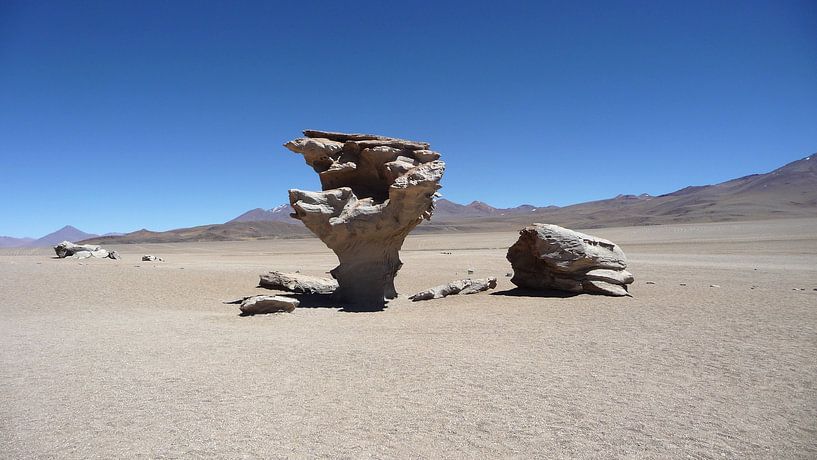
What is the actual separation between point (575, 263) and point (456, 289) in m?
3.62

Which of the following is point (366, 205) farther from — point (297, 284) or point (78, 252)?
point (78, 252)

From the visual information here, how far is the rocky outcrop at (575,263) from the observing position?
14.0 metres

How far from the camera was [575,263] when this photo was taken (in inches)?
551

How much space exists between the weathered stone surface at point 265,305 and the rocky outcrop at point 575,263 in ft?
24.1

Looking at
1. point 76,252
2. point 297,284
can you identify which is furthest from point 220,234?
point 297,284

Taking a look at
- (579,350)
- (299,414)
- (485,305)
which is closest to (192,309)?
(485,305)

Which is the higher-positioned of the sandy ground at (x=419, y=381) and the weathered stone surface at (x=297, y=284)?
the weathered stone surface at (x=297, y=284)

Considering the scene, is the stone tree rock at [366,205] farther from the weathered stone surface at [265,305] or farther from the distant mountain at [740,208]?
the distant mountain at [740,208]

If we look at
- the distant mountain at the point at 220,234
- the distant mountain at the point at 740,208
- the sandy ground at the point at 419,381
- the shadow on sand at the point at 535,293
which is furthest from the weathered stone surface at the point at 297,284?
the distant mountain at the point at 740,208

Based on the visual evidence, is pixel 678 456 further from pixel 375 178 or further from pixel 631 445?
pixel 375 178

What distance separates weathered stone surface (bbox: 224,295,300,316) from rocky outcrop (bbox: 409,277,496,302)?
4110mm

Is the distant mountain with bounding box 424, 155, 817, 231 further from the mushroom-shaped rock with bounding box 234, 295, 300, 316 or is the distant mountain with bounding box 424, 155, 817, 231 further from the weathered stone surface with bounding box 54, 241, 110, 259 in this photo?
the mushroom-shaped rock with bounding box 234, 295, 300, 316

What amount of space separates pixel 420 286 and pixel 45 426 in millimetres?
14249

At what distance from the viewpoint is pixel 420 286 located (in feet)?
61.3
